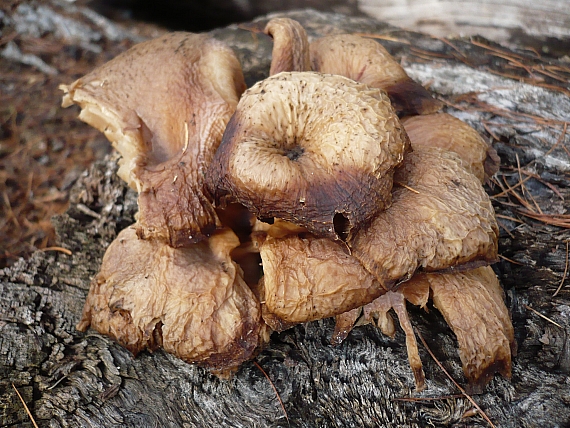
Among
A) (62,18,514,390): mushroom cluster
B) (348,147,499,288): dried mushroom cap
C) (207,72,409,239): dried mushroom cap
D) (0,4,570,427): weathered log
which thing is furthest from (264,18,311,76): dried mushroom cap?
(0,4,570,427): weathered log

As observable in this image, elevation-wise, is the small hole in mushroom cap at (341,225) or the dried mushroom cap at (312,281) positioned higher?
the small hole in mushroom cap at (341,225)

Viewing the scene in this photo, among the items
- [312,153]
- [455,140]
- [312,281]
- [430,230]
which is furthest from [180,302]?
[455,140]

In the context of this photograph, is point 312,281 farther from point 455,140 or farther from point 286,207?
point 455,140

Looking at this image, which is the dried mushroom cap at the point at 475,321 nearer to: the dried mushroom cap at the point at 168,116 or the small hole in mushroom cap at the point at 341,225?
the small hole in mushroom cap at the point at 341,225

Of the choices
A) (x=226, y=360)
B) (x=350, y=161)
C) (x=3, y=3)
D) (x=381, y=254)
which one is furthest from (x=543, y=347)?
(x=3, y=3)

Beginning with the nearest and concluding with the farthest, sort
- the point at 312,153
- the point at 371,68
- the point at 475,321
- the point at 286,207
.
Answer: the point at 286,207 → the point at 312,153 → the point at 475,321 → the point at 371,68

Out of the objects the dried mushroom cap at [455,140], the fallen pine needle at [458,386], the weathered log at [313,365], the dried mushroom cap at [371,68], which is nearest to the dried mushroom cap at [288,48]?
the dried mushroom cap at [371,68]

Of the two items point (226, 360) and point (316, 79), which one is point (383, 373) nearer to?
point (226, 360)
